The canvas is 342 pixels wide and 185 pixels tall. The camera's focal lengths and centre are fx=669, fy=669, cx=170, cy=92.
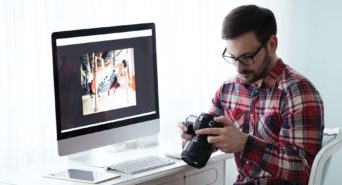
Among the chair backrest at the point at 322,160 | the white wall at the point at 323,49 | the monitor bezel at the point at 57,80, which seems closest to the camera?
the chair backrest at the point at 322,160

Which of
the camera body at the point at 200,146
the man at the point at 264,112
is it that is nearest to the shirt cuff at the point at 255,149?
the man at the point at 264,112

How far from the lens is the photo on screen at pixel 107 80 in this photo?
7.72 ft

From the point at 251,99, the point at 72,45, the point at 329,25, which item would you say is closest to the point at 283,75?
the point at 251,99

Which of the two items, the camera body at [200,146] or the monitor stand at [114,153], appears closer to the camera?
the camera body at [200,146]

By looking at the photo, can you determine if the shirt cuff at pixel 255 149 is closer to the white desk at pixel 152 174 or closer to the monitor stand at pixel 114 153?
the white desk at pixel 152 174

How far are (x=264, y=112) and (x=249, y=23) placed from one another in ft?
1.04

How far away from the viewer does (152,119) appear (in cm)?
261

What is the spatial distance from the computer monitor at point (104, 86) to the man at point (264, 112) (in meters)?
0.23

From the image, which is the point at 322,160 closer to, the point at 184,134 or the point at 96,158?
the point at 184,134

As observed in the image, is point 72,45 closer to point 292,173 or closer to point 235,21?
point 235,21

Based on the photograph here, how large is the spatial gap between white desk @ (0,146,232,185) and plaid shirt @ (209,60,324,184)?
0.19 m

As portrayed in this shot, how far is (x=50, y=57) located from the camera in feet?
8.38

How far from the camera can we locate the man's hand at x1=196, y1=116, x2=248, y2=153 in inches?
86.1

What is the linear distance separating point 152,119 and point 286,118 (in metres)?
0.60
